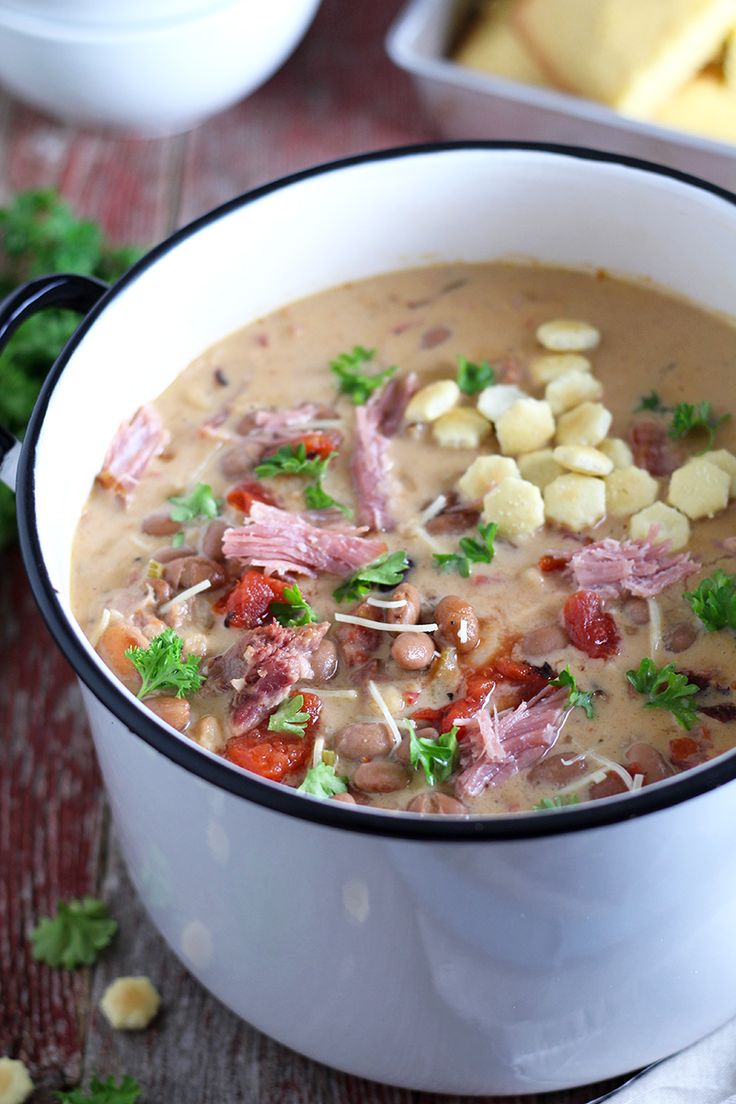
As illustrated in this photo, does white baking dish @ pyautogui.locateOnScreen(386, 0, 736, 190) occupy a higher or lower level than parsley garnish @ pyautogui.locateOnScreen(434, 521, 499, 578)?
higher

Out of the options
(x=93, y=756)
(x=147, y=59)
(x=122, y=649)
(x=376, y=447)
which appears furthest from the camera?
(x=147, y=59)

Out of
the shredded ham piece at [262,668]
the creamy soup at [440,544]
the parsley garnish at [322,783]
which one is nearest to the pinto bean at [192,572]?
the creamy soup at [440,544]

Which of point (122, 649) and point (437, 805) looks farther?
point (122, 649)

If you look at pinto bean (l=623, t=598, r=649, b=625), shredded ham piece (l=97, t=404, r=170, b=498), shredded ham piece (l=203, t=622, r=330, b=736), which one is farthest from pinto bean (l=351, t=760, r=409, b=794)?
shredded ham piece (l=97, t=404, r=170, b=498)

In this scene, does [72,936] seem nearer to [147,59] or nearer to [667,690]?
[667,690]

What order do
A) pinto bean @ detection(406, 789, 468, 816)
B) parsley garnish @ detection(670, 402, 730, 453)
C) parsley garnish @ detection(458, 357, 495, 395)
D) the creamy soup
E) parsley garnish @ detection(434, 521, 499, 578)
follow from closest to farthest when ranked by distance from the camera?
pinto bean @ detection(406, 789, 468, 816) < the creamy soup < parsley garnish @ detection(434, 521, 499, 578) < parsley garnish @ detection(670, 402, 730, 453) < parsley garnish @ detection(458, 357, 495, 395)

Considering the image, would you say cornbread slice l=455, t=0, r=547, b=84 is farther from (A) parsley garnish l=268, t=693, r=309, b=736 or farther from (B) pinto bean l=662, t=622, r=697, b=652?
(A) parsley garnish l=268, t=693, r=309, b=736

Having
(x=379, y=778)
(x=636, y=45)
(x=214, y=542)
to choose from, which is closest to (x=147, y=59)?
(x=636, y=45)

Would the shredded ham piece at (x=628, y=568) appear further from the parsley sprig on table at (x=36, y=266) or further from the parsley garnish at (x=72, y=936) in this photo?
the parsley sprig on table at (x=36, y=266)
